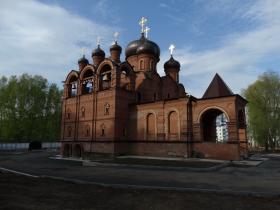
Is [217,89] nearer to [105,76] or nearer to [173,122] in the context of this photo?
[173,122]

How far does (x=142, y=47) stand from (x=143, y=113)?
9125 mm

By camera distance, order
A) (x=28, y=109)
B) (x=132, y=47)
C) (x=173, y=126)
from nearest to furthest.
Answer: (x=173, y=126) < (x=132, y=47) < (x=28, y=109)

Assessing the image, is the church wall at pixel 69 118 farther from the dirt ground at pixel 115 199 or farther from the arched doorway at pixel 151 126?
the dirt ground at pixel 115 199

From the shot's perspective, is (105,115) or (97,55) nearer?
(105,115)

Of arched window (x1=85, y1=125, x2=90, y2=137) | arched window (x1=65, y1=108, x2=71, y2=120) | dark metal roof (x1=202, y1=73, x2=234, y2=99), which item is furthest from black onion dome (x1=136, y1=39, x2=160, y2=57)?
arched window (x1=65, y1=108, x2=71, y2=120)

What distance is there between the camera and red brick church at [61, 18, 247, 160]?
71.9 ft

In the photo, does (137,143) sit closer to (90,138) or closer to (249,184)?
(90,138)

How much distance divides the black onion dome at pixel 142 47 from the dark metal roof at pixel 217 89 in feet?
28.7

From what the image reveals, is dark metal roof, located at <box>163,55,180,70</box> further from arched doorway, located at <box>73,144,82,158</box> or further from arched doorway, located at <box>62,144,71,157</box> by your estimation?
arched doorway, located at <box>62,144,71,157</box>

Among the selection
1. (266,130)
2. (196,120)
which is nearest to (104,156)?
(196,120)

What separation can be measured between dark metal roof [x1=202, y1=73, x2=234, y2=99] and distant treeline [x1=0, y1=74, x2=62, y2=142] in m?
33.1

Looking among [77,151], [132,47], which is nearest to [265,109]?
[132,47]

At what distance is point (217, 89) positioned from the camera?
79.3 ft

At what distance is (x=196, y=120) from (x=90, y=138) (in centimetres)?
1196
